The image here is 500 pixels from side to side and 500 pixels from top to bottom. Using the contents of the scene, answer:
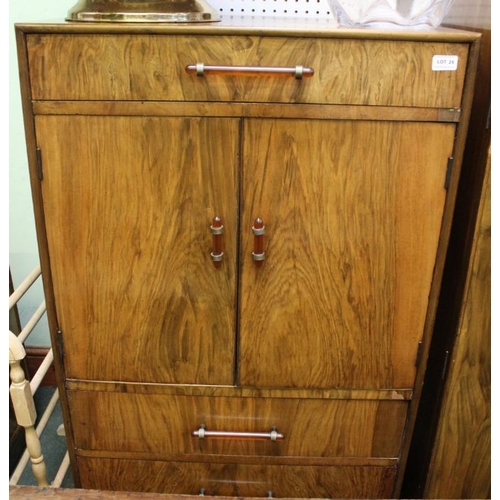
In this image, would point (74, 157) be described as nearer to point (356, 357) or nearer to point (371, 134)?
point (371, 134)

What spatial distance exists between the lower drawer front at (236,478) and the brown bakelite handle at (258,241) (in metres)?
0.54

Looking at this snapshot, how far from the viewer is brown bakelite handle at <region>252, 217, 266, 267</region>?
0.97 meters

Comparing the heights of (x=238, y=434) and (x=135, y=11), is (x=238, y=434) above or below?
below

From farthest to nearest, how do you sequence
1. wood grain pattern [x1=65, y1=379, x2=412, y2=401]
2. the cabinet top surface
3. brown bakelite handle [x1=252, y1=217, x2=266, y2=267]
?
wood grain pattern [x1=65, y1=379, x2=412, y2=401]
brown bakelite handle [x1=252, y1=217, x2=266, y2=267]
the cabinet top surface

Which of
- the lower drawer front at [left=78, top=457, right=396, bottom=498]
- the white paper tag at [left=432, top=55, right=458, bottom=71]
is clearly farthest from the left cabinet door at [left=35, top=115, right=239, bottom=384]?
the white paper tag at [left=432, top=55, right=458, bottom=71]

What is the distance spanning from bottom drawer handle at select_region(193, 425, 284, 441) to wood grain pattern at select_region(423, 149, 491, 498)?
38 cm

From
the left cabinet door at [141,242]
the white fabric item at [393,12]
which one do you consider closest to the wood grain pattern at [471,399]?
the white fabric item at [393,12]

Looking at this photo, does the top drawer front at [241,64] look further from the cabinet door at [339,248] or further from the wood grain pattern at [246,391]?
the wood grain pattern at [246,391]

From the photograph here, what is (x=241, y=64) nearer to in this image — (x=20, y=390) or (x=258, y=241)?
(x=258, y=241)

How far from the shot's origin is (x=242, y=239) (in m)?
1.00

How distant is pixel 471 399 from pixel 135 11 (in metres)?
1.07

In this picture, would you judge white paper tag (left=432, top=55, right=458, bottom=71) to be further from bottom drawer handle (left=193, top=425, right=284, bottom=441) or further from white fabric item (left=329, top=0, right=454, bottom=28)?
bottom drawer handle (left=193, top=425, right=284, bottom=441)

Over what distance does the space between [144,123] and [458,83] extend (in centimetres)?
58

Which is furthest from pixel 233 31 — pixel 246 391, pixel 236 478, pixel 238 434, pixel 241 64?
pixel 236 478
